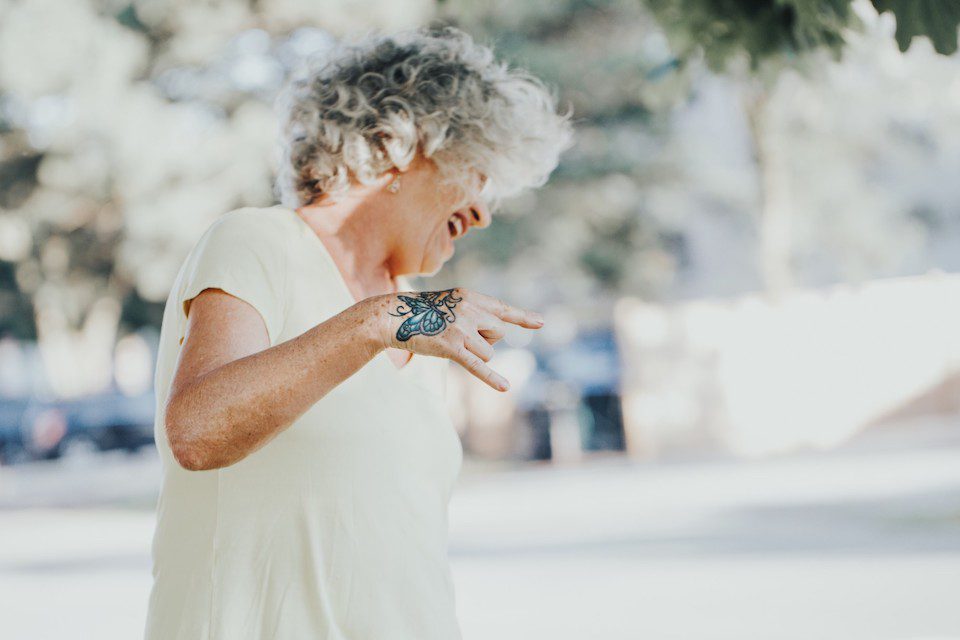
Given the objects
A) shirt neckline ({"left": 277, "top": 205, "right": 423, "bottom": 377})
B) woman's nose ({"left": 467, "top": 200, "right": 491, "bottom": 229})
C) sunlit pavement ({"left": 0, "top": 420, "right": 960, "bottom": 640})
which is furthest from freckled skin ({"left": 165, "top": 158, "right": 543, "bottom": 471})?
sunlit pavement ({"left": 0, "top": 420, "right": 960, "bottom": 640})

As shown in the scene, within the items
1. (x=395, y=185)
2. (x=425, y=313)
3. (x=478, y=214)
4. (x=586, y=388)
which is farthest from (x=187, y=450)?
(x=586, y=388)

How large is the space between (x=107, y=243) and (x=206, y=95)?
579 cm

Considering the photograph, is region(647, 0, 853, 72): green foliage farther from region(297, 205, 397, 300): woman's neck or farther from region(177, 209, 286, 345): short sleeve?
region(177, 209, 286, 345): short sleeve

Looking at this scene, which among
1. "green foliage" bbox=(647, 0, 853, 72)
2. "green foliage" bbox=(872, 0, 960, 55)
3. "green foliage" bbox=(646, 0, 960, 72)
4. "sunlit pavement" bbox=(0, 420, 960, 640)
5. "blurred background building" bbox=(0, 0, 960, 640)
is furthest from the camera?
"blurred background building" bbox=(0, 0, 960, 640)

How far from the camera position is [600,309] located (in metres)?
22.8

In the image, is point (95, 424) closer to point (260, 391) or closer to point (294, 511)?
point (294, 511)

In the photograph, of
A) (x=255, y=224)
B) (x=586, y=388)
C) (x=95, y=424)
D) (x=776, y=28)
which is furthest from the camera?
(x=95, y=424)

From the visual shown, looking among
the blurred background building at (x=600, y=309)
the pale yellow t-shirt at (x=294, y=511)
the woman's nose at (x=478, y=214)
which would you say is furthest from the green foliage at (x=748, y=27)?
the blurred background building at (x=600, y=309)

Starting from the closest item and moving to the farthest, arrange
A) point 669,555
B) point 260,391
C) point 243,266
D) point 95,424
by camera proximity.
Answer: point 260,391 < point 243,266 < point 669,555 < point 95,424

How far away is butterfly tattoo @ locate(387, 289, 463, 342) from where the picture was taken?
173 cm

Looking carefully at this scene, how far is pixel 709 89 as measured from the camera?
28641 millimetres

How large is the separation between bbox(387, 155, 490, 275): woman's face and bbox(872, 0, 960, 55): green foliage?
5.47ft

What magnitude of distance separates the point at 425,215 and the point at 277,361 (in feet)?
2.08

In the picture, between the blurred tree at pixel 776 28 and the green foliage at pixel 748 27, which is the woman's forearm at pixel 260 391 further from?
the green foliage at pixel 748 27
